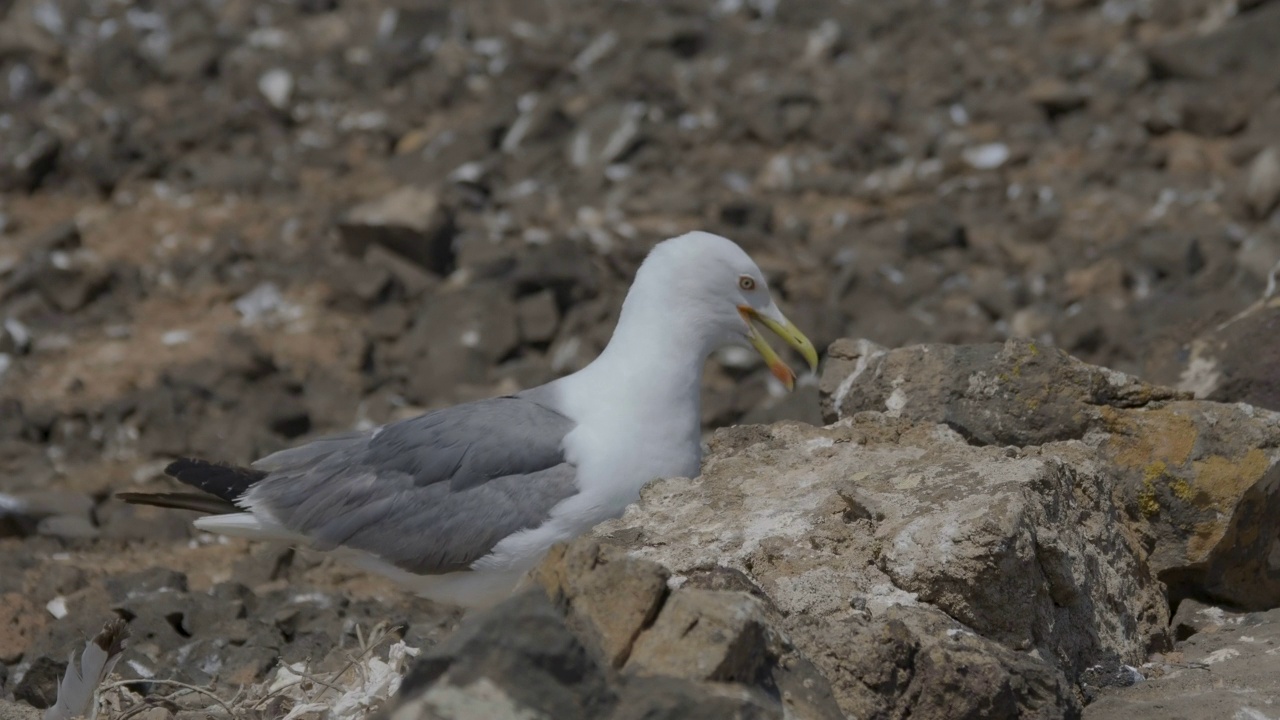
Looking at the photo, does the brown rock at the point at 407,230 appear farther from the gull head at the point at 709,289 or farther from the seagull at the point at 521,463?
the gull head at the point at 709,289

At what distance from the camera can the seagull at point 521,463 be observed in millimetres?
4961

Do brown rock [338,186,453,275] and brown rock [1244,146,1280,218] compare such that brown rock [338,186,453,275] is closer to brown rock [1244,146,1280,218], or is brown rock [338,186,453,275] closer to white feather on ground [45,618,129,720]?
brown rock [1244,146,1280,218]

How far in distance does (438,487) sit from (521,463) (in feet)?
1.07

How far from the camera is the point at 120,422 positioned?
8875 mm

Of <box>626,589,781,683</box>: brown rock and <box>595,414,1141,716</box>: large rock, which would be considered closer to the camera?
<box>626,589,781,683</box>: brown rock

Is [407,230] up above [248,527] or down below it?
below

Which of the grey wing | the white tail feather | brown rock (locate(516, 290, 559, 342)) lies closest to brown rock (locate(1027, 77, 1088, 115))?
brown rock (locate(516, 290, 559, 342))

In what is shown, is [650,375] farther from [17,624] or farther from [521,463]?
[17,624]

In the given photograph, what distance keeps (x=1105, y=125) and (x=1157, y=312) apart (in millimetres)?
3642

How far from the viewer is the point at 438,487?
16.9ft

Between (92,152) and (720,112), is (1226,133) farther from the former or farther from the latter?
(92,152)

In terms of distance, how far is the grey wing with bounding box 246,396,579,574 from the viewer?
501cm

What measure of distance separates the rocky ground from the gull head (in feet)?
1.35

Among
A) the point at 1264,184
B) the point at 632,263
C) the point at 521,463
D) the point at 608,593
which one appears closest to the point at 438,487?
the point at 521,463
